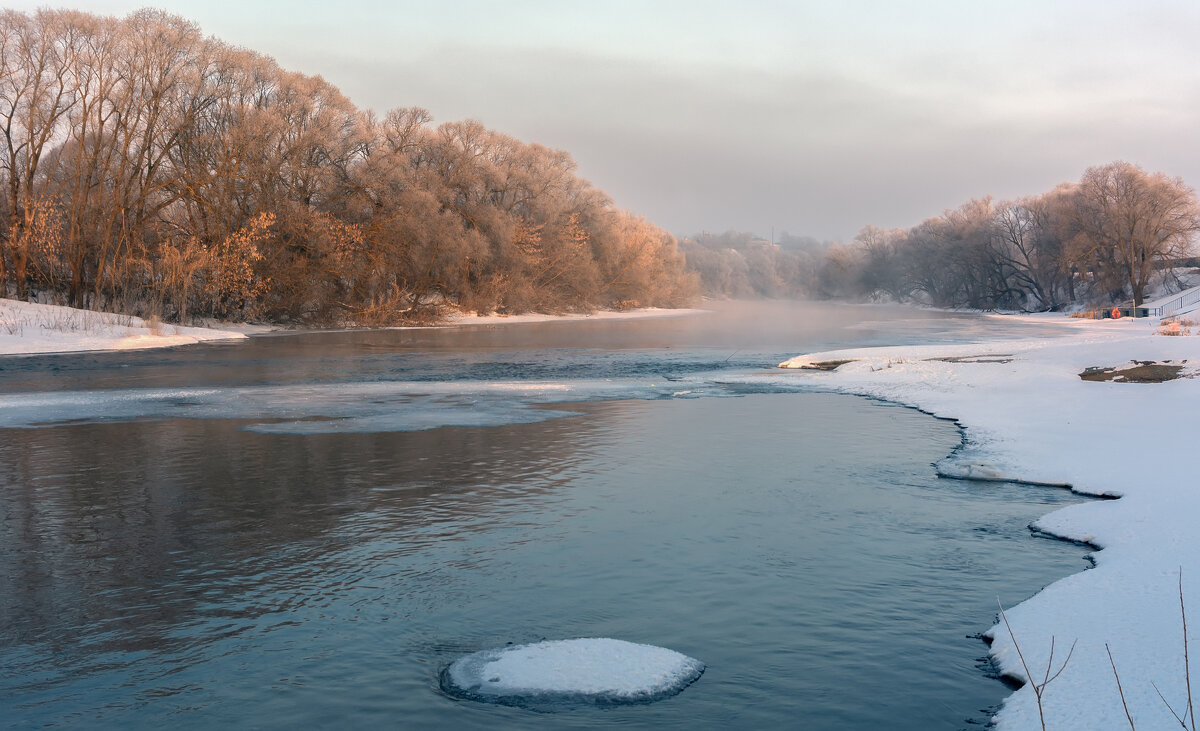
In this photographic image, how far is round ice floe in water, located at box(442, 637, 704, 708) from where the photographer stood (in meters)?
5.58

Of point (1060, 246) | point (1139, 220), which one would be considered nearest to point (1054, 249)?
point (1060, 246)

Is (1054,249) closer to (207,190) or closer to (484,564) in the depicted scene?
(207,190)

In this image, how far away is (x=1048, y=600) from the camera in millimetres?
7000

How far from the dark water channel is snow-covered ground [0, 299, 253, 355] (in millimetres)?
20002

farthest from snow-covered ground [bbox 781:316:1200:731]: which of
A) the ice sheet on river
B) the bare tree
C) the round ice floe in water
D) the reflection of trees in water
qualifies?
the bare tree

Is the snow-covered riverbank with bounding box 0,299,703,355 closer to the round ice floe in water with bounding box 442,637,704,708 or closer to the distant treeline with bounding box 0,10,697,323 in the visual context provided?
the distant treeline with bounding box 0,10,697,323

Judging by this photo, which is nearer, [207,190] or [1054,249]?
[207,190]

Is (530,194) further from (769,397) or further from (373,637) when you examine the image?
(373,637)

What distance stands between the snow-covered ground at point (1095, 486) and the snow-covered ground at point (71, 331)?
27.1m

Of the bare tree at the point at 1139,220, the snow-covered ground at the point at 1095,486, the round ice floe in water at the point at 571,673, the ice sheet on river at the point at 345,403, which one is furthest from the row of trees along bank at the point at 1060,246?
the round ice floe in water at the point at 571,673

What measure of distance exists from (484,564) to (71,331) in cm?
3517

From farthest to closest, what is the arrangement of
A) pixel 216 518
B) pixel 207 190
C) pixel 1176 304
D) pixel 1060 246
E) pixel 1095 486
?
pixel 1060 246
pixel 1176 304
pixel 207 190
pixel 1095 486
pixel 216 518

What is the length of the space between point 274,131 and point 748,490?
4520cm

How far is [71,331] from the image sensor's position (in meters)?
37.0
